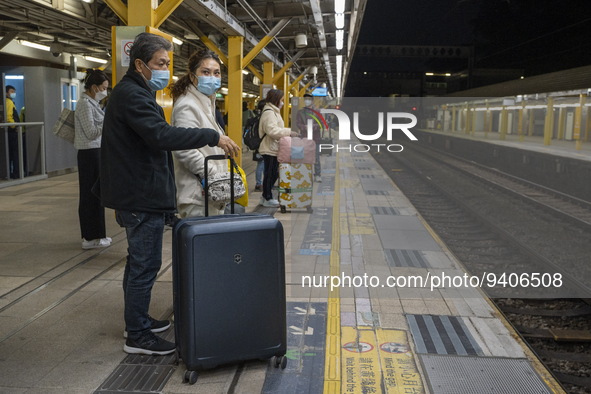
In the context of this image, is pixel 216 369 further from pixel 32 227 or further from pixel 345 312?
pixel 32 227

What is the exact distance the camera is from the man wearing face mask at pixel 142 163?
3.08 m

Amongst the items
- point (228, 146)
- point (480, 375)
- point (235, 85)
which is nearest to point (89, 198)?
point (228, 146)

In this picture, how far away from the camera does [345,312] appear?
4.23 m

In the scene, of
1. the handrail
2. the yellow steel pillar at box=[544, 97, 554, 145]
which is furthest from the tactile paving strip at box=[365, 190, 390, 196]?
the handrail

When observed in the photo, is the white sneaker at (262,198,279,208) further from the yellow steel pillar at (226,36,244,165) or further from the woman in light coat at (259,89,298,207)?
the yellow steel pillar at (226,36,244,165)

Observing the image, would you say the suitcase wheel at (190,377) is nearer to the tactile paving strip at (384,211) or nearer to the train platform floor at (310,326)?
the train platform floor at (310,326)

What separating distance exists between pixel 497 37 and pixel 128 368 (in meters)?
13.3

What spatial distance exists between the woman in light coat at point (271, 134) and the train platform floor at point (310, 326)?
135 centimetres

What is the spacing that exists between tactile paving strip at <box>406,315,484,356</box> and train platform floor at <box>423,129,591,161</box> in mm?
10906

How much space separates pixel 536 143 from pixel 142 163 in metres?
14.5

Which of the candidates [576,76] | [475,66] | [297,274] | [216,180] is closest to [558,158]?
[475,66]

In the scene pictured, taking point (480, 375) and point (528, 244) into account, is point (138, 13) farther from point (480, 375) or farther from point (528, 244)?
point (528, 244)

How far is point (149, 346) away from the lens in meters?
3.35

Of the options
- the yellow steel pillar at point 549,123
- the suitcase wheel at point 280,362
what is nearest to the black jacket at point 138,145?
the suitcase wheel at point 280,362
